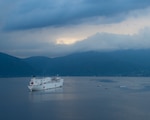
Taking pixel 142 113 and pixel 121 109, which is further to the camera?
pixel 121 109

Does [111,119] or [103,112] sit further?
[103,112]

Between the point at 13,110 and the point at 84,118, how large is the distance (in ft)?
32.5

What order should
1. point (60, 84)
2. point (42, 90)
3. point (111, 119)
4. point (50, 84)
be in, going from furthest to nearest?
point (60, 84)
point (50, 84)
point (42, 90)
point (111, 119)

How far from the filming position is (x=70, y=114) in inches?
1299

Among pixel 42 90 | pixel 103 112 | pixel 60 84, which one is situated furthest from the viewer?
pixel 60 84

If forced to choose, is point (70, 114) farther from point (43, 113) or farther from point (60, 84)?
point (60, 84)

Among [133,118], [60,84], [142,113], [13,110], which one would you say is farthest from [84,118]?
[60,84]

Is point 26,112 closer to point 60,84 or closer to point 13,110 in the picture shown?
point 13,110

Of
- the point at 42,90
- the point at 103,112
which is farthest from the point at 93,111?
the point at 42,90

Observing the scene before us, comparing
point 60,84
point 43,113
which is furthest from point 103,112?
point 60,84

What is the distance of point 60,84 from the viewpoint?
3302 inches

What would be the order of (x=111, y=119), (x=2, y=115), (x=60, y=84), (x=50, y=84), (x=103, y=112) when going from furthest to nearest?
1. (x=60, y=84)
2. (x=50, y=84)
3. (x=103, y=112)
4. (x=2, y=115)
5. (x=111, y=119)

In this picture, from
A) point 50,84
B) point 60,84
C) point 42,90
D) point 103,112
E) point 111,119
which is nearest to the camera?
point 111,119

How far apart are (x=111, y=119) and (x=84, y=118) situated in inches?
103
